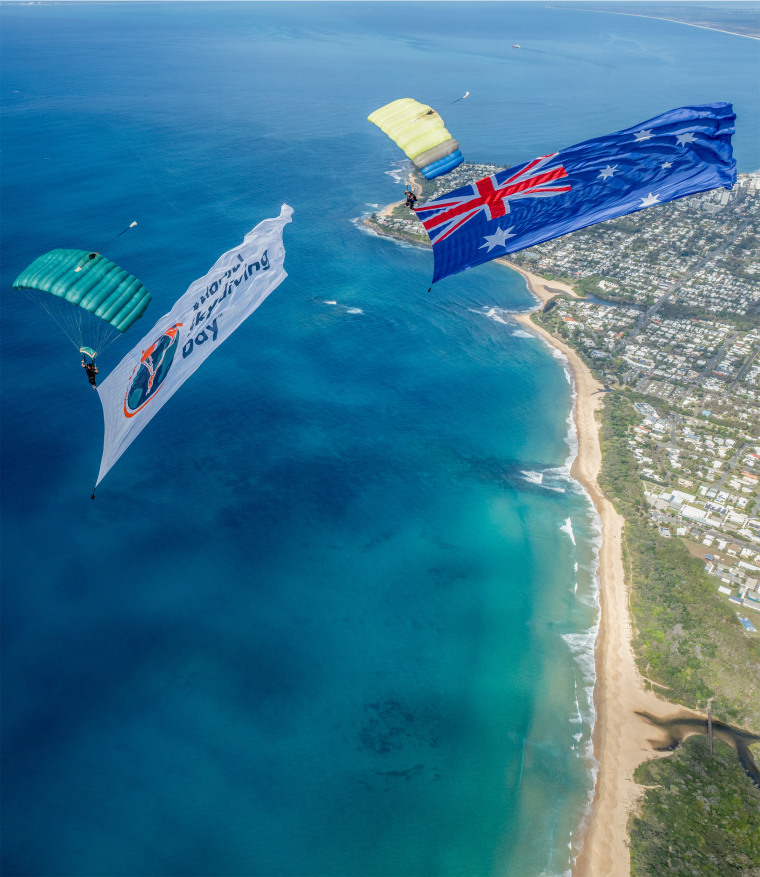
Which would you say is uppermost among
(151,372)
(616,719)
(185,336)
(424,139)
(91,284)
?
(424,139)

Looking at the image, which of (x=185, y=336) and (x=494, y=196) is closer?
(x=185, y=336)

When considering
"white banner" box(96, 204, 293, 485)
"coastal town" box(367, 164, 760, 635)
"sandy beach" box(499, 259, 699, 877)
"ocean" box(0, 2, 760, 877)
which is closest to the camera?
"white banner" box(96, 204, 293, 485)

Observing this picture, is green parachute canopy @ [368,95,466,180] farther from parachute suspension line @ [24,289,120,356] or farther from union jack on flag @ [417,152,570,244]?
parachute suspension line @ [24,289,120,356]

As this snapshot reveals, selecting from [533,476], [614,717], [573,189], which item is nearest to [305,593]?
[614,717]

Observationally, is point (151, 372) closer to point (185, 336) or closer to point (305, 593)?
point (185, 336)

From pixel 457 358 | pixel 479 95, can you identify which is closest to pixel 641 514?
pixel 457 358

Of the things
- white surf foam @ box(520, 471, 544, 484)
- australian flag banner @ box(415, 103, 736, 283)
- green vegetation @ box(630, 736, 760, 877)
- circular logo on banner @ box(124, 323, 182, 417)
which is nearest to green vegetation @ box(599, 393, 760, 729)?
green vegetation @ box(630, 736, 760, 877)

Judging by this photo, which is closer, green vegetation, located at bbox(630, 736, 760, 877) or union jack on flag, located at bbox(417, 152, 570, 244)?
union jack on flag, located at bbox(417, 152, 570, 244)
